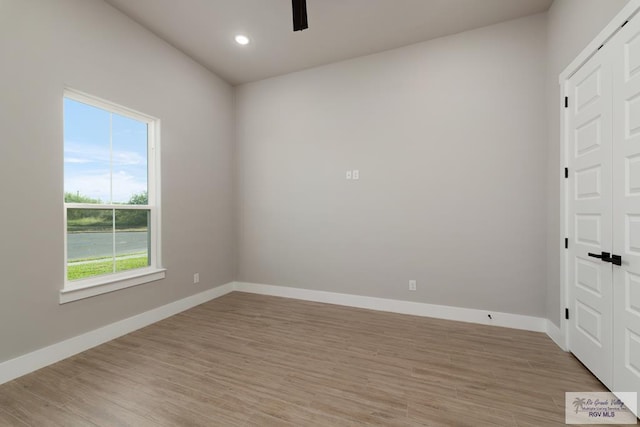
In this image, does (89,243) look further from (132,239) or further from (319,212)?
(319,212)

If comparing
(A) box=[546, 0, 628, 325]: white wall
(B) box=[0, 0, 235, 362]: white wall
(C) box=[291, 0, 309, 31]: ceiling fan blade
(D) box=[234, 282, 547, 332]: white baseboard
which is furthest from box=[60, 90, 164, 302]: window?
(A) box=[546, 0, 628, 325]: white wall

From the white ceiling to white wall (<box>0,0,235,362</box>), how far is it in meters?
0.36

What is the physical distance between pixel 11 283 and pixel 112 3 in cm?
277

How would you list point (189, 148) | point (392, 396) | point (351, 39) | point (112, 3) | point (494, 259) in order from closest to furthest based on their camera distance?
1. point (392, 396)
2. point (112, 3)
3. point (494, 259)
4. point (351, 39)
5. point (189, 148)

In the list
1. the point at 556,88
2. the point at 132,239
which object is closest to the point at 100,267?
the point at 132,239

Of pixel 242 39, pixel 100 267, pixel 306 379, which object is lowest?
pixel 306 379

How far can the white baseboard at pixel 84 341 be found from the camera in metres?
2.14

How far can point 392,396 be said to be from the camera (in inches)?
75.7

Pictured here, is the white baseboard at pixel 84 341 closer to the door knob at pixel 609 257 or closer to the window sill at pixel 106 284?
the window sill at pixel 106 284

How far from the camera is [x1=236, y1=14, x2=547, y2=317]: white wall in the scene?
3.03 m

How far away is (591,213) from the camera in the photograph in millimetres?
2156

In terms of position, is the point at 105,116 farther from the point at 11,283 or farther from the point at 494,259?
the point at 494,259

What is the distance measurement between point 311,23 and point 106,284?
3508 millimetres

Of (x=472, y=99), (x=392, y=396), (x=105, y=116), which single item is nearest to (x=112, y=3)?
(x=105, y=116)
